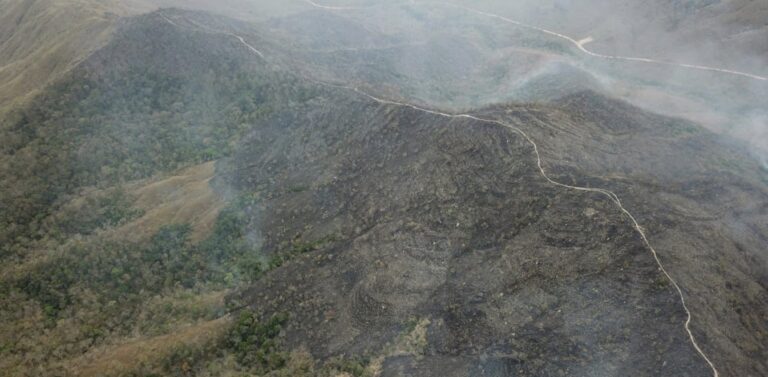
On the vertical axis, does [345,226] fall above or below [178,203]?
above

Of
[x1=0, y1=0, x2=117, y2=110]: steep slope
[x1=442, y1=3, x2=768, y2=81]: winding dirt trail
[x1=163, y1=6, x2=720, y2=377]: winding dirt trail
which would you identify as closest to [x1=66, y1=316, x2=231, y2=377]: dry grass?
[x1=163, y1=6, x2=720, y2=377]: winding dirt trail

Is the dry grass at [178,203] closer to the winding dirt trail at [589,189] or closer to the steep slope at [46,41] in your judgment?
the winding dirt trail at [589,189]

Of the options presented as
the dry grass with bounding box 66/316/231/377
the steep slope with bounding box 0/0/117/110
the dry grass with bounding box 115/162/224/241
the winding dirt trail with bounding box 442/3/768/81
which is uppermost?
the steep slope with bounding box 0/0/117/110

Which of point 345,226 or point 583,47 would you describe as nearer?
point 345,226

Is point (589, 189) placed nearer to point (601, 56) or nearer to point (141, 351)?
point (141, 351)

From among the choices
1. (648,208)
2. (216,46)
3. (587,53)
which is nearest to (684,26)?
(587,53)

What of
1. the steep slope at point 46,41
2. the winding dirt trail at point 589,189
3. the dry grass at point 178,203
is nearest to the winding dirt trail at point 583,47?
the winding dirt trail at point 589,189

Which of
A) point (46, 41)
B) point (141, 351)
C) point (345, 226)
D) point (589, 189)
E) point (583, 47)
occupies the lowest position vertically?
point (141, 351)

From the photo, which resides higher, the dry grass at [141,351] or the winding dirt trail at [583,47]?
the winding dirt trail at [583,47]

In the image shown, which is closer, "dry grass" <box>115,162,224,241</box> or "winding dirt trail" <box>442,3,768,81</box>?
"dry grass" <box>115,162,224,241</box>

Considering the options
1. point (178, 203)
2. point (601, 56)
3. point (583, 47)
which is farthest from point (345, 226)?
point (583, 47)

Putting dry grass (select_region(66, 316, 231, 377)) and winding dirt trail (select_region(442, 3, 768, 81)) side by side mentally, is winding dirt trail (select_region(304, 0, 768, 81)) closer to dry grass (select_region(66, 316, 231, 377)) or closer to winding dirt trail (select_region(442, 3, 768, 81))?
winding dirt trail (select_region(442, 3, 768, 81))
